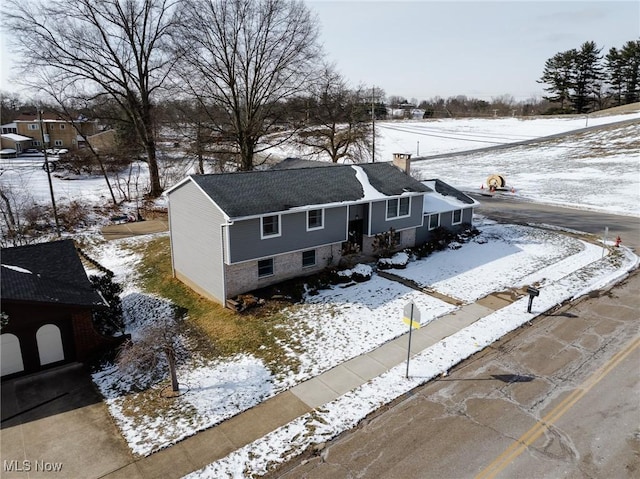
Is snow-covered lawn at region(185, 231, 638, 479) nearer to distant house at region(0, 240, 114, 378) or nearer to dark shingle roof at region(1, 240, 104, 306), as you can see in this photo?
distant house at region(0, 240, 114, 378)

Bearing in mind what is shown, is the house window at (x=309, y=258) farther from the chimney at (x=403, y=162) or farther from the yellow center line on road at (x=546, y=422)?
the yellow center line on road at (x=546, y=422)

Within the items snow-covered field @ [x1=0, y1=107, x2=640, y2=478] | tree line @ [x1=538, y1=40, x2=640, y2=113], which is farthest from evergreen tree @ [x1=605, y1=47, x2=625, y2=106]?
snow-covered field @ [x1=0, y1=107, x2=640, y2=478]

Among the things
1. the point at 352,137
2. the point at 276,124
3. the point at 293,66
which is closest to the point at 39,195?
the point at 276,124

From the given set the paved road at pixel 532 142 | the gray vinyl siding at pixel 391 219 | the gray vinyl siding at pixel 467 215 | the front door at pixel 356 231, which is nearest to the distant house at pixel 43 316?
the front door at pixel 356 231

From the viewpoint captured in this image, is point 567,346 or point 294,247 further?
point 294,247

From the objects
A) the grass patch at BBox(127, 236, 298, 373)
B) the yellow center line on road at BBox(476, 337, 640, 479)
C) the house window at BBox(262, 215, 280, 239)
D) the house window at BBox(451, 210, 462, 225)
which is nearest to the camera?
the yellow center line on road at BBox(476, 337, 640, 479)

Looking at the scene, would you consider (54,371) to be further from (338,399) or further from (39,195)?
(39,195)
